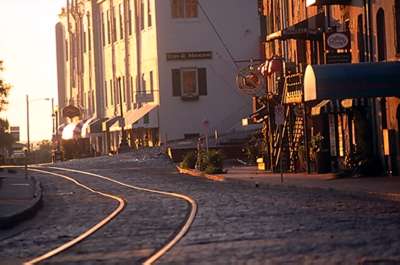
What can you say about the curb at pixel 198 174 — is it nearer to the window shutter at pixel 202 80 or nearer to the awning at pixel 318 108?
the awning at pixel 318 108

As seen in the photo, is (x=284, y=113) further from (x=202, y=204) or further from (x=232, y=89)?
(x=232, y=89)

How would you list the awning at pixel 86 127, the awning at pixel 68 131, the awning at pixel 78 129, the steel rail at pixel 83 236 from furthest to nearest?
the awning at pixel 68 131, the awning at pixel 78 129, the awning at pixel 86 127, the steel rail at pixel 83 236

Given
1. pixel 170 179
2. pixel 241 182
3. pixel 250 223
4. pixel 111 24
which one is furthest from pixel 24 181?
pixel 111 24

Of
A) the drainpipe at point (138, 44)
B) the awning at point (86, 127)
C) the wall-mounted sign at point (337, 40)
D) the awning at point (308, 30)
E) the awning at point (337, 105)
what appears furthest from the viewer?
the awning at point (86, 127)

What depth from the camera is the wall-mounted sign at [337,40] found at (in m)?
38.7

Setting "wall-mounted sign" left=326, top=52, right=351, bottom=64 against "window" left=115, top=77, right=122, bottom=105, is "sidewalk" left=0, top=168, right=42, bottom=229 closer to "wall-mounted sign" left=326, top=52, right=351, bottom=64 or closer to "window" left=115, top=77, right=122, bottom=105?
"wall-mounted sign" left=326, top=52, right=351, bottom=64

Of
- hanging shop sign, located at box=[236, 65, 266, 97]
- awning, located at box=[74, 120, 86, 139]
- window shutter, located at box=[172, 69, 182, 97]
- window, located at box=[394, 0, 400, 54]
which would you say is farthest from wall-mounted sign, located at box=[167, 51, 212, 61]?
window, located at box=[394, 0, 400, 54]

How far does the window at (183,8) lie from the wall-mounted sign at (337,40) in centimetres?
3784

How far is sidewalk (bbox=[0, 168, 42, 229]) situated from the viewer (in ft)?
82.1

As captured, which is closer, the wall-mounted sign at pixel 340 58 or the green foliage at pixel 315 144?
the wall-mounted sign at pixel 340 58

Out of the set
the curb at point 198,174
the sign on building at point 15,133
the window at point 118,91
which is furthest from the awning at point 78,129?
the curb at point 198,174

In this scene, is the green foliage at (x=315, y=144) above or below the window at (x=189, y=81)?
below

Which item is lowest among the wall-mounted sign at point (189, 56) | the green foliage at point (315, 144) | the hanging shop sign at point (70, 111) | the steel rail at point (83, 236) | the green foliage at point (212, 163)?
the steel rail at point (83, 236)

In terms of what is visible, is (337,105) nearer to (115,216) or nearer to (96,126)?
(115,216)
